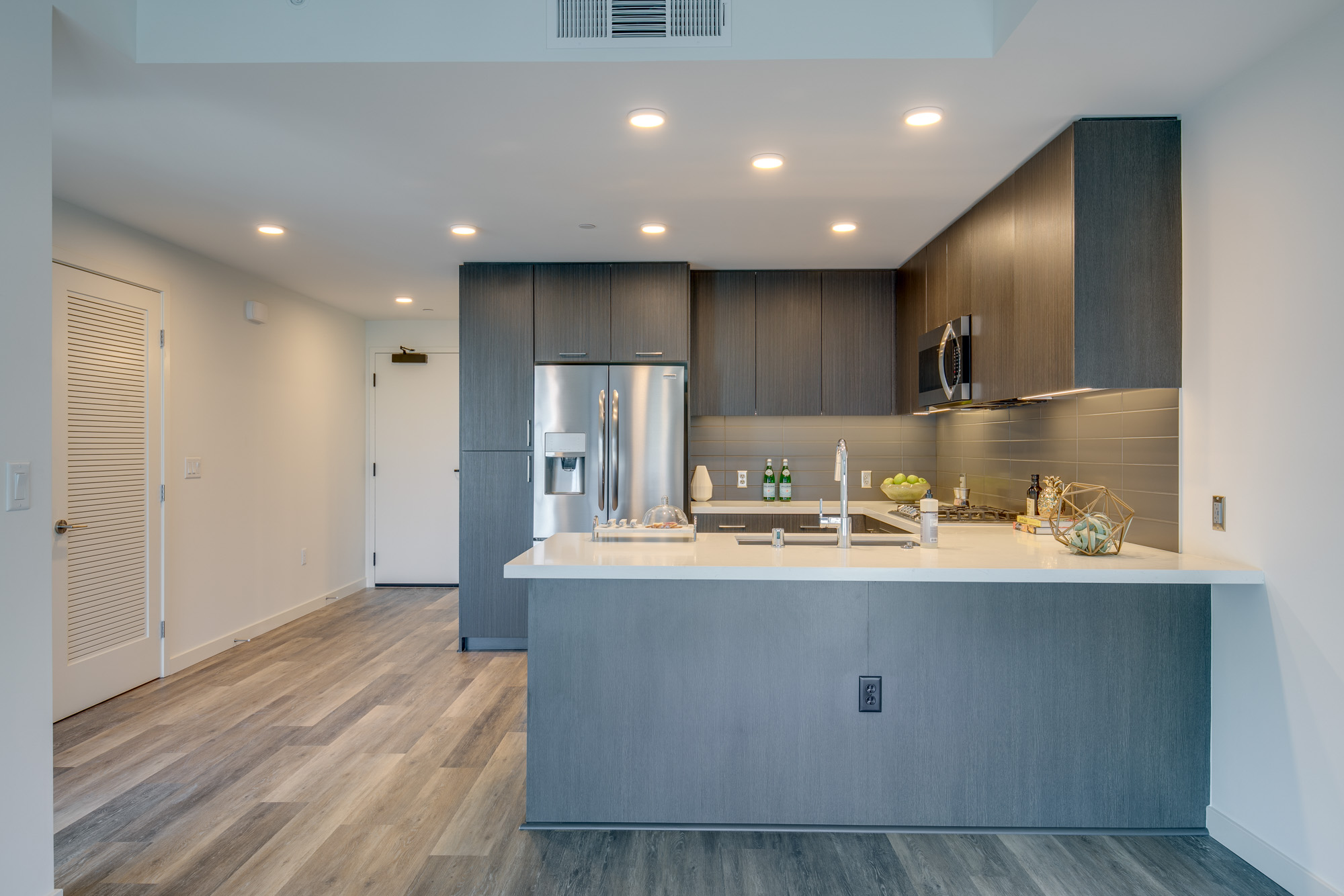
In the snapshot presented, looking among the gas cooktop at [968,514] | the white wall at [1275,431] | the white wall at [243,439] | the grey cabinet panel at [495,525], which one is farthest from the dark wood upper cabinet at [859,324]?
the white wall at [243,439]

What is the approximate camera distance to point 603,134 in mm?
2729

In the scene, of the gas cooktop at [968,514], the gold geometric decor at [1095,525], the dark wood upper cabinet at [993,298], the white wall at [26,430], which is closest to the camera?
the white wall at [26,430]

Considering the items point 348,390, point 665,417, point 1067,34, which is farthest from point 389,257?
point 1067,34

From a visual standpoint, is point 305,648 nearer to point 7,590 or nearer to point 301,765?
point 301,765

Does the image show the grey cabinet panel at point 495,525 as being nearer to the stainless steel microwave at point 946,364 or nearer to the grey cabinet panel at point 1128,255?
the stainless steel microwave at point 946,364

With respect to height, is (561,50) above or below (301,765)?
above

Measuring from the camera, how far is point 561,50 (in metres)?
2.22

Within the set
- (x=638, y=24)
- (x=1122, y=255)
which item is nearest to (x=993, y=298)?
(x=1122, y=255)

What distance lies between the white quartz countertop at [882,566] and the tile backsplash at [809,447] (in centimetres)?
248

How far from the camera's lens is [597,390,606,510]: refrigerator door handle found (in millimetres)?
4637

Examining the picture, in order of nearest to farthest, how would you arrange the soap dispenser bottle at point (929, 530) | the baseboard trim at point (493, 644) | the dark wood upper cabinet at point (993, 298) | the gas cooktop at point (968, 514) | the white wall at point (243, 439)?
the soap dispenser bottle at point (929, 530)
the dark wood upper cabinet at point (993, 298)
the gas cooktop at point (968, 514)
the white wall at point (243, 439)
the baseboard trim at point (493, 644)

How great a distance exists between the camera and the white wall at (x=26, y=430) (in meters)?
1.88

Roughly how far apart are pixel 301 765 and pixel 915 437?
400cm

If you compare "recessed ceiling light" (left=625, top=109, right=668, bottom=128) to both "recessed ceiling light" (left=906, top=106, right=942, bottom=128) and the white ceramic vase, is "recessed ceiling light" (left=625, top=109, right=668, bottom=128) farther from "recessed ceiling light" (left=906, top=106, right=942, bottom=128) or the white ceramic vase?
the white ceramic vase
